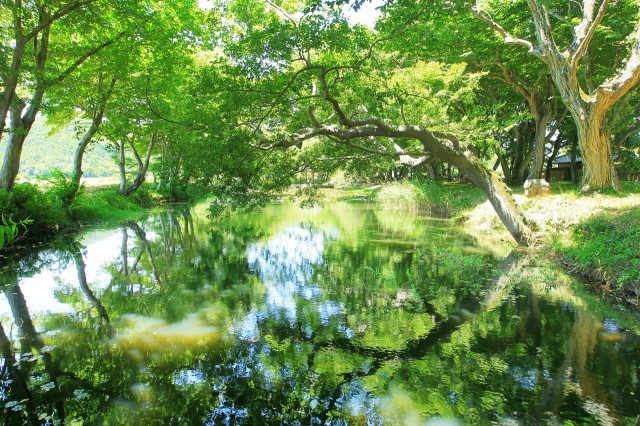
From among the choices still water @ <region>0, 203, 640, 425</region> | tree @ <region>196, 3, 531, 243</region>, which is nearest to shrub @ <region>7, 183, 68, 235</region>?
still water @ <region>0, 203, 640, 425</region>

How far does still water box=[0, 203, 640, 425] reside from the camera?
4102 millimetres

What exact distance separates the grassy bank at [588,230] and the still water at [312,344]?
2.06ft

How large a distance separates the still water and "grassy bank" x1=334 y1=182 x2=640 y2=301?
63cm

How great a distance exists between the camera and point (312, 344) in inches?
223

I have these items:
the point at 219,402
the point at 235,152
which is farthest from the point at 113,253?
the point at 219,402

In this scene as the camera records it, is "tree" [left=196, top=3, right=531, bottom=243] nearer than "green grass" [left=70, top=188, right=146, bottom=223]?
Yes

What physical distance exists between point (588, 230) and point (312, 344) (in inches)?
310

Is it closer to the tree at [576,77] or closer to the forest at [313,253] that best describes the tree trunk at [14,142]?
the forest at [313,253]

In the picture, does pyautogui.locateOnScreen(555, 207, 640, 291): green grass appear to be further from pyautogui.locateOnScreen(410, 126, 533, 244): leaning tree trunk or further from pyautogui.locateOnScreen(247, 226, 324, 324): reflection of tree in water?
pyautogui.locateOnScreen(247, 226, 324, 324): reflection of tree in water

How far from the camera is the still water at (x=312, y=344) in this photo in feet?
13.5

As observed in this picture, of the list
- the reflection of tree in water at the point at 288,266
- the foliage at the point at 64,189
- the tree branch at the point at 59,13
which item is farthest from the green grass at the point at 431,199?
the foliage at the point at 64,189

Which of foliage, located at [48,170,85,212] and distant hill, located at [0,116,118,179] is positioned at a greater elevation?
distant hill, located at [0,116,118,179]

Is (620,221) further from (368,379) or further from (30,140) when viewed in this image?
(30,140)

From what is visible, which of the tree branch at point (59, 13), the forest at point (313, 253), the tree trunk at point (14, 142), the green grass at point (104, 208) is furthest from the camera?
the green grass at point (104, 208)
